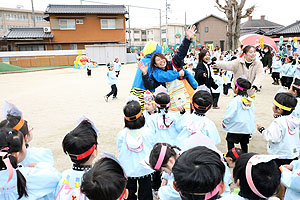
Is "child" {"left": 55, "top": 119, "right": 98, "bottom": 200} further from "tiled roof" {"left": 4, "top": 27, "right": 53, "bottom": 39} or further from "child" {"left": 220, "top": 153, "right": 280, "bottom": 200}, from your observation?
"tiled roof" {"left": 4, "top": 27, "right": 53, "bottom": 39}

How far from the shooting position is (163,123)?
2.75 meters

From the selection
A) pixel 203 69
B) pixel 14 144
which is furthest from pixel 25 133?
pixel 203 69

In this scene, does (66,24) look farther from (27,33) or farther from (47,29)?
(27,33)

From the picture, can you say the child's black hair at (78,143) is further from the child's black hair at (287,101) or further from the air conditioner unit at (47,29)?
the air conditioner unit at (47,29)

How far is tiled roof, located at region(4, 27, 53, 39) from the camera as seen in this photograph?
26.4m

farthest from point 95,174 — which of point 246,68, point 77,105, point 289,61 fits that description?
point 289,61

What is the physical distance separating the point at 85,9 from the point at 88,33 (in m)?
2.98

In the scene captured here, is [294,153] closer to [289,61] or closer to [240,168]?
[240,168]

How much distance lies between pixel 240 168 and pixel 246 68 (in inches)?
131

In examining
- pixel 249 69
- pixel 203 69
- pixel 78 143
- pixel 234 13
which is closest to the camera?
pixel 78 143

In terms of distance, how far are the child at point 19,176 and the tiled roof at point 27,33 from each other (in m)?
29.0

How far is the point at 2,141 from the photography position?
1688 millimetres

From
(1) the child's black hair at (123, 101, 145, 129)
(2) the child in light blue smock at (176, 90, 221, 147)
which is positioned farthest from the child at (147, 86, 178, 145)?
(1) the child's black hair at (123, 101, 145, 129)

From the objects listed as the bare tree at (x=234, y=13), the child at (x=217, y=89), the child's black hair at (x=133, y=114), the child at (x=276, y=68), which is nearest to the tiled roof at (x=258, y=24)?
the bare tree at (x=234, y=13)
